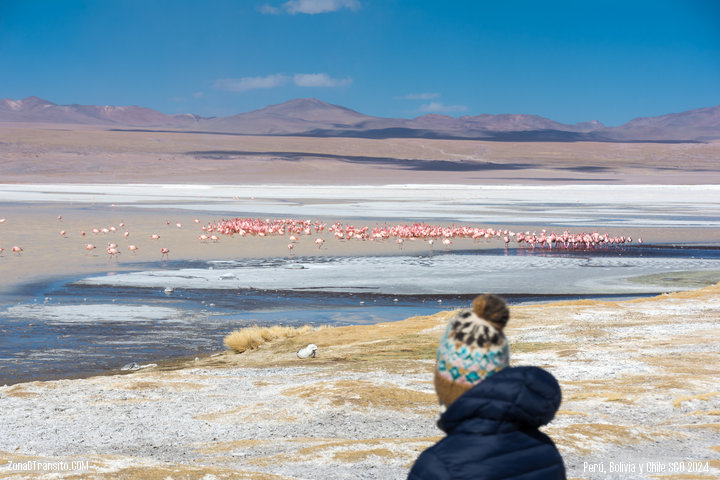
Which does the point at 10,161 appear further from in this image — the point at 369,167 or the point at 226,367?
the point at 226,367

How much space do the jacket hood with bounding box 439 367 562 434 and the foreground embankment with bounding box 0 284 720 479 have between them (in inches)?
140

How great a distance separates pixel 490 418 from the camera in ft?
10.3

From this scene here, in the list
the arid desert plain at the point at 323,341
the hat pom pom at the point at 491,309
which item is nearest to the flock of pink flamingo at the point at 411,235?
the arid desert plain at the point at 323,341

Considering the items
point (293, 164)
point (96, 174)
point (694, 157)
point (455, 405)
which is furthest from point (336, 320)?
point (694, 157)

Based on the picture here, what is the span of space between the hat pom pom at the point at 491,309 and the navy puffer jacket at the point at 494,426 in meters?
0.23

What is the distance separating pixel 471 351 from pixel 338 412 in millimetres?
5530

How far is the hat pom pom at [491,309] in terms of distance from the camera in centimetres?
336

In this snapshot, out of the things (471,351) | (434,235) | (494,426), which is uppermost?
(471,351)

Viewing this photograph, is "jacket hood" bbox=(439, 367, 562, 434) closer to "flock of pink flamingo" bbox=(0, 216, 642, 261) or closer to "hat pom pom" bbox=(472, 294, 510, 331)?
"hat pom pom" bbox=(472, 294, 510, 331)

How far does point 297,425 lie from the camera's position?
27.5 feet

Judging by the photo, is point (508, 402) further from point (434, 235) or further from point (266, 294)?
point (434, 235)

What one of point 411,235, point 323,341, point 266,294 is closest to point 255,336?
point 323,341

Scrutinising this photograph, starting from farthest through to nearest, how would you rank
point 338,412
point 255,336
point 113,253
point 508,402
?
point 113,253, point 255,336, point 338,412, point 508,402

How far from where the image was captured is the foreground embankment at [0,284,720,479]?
6906mm
